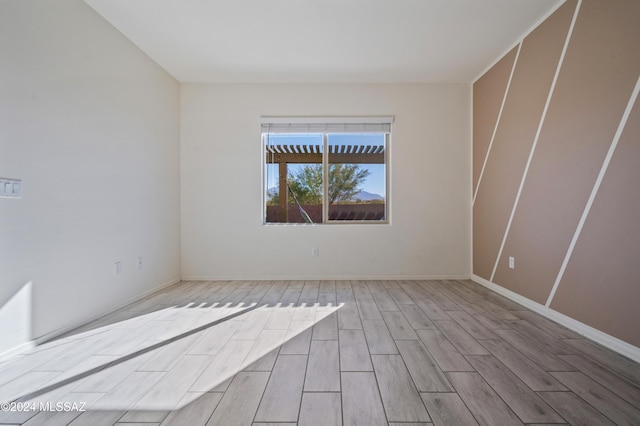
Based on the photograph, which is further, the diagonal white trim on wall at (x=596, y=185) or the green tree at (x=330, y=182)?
the green tree at (x=330, y=182)

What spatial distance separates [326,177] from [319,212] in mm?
508

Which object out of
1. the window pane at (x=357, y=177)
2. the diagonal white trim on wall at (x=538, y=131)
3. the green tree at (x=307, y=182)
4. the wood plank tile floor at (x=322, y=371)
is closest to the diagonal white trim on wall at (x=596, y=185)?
the wood plank tile floor at (x=322, y=371)

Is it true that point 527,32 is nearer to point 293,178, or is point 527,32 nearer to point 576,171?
point 576,171

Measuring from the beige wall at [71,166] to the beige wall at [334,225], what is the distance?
65 cm

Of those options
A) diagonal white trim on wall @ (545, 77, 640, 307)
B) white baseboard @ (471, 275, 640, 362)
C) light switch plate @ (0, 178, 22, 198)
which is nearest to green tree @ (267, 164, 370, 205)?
white baseboard @ (471, 275, 640, 362)

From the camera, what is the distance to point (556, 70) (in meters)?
2.56

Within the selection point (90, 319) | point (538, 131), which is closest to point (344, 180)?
point (538, 131)

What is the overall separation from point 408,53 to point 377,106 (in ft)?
2.79

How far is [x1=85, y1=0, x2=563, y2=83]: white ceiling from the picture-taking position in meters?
2.55

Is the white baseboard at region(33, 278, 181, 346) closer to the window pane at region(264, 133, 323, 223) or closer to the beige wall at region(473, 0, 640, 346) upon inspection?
the window pane at region(264, 133, 323, 223)

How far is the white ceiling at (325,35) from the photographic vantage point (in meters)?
2.55

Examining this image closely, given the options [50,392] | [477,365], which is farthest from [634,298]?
[50,392]

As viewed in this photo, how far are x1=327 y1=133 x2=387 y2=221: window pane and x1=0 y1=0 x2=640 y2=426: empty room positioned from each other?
1.2 inches

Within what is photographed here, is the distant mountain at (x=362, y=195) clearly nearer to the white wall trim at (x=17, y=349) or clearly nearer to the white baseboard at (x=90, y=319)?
the white baseboard at (x=90, y=319)
